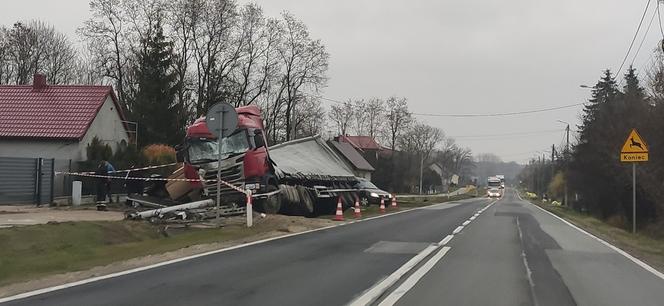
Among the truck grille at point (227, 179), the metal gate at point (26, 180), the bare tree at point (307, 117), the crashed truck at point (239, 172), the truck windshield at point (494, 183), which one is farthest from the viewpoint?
the truck windshield at point (494, 183)

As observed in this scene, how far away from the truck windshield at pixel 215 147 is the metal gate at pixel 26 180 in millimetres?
5568

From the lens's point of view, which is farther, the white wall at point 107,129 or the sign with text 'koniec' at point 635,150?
the white wall at point 107,129

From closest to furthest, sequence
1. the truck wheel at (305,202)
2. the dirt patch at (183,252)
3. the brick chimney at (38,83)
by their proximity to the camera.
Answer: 1. the dirt patch at (183,252)
2. the truck wheel at (305,202)
3. the brick chimney at (38,83)

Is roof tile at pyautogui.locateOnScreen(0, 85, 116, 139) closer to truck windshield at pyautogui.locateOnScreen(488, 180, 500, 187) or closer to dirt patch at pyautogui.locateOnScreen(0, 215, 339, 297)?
dirt patch at pyautogui.locateOnScreen(0, 215, 339, 297)

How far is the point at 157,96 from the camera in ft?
161

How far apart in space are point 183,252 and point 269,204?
9.09 m

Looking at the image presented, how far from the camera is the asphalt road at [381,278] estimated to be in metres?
8.27

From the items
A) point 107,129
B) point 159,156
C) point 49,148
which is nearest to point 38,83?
point 107,129

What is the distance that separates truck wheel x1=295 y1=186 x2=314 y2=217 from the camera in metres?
25.3

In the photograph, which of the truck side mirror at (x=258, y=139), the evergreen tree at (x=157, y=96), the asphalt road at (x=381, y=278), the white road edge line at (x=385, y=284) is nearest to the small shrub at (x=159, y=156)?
the truck side mirror at (x=258, y=139)

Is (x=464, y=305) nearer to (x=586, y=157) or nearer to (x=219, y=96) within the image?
(x=586, y=157)

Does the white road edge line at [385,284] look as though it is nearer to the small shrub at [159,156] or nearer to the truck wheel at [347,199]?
the truck wheel at [347,199]

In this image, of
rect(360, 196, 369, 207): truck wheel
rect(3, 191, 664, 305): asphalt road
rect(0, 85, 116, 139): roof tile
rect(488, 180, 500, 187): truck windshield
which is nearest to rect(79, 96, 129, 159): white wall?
rect(0, 85, 116, 139): roof tile

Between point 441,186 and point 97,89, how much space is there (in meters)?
117
